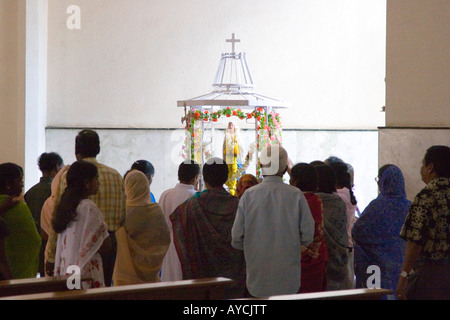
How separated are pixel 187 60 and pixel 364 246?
23.9 feet

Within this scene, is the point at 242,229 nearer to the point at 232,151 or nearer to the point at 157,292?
the point at 157,292

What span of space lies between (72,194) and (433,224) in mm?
2379

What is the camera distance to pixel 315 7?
1279 centimetres

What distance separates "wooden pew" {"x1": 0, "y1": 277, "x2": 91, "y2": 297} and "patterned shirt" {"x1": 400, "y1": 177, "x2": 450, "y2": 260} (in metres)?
2.29

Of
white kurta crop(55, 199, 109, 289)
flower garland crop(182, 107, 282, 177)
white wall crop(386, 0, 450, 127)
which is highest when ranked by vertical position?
white wall crop(386, 0, 450, 127)

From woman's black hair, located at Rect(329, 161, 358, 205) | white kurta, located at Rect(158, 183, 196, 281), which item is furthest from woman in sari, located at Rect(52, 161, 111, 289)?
woman's black hair, located at Rect(329, 161, 358, 205)

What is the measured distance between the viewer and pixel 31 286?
460 cm

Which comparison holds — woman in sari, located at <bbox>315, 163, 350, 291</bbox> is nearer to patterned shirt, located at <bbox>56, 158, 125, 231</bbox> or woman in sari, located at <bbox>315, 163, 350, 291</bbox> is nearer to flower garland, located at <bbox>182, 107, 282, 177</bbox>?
patterned shirt, located at <bbox>56, 158, 125, 231</bbox>

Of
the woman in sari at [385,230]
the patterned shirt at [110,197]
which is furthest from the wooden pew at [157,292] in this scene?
the woman in sari at [385,230]

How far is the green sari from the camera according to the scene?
5598 millimetres

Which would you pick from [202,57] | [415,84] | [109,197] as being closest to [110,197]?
[109,197]
